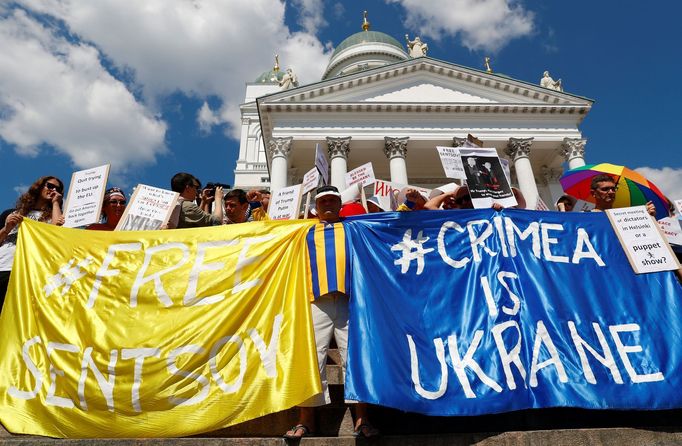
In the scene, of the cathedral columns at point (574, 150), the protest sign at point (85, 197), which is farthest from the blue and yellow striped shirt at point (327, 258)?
the cathedral columns at point (574, 150)

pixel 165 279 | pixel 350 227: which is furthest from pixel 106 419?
pixel 350 227

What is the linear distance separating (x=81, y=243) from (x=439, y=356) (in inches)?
126

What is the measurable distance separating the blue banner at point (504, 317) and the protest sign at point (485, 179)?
0.94 ft

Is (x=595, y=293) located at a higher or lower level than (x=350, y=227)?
lower

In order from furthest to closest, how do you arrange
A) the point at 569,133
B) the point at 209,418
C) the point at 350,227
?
the point at 569,133
the point at 350,227
the point at 209,418

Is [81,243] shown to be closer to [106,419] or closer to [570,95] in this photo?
[106,419]

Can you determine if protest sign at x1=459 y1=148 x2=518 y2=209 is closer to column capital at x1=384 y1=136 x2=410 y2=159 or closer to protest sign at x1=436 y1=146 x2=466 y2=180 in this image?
protest sign at x1=436 y1=146 x2=466 y2=180

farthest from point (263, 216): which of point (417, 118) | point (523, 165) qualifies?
point (523, 165)

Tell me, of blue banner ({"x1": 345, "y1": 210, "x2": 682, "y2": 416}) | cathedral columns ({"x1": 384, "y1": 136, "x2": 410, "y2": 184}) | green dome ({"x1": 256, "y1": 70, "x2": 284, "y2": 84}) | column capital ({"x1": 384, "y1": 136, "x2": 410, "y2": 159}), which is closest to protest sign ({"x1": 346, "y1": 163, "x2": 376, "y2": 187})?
blue banner ({"x1": 345, "y1": 210, "x2": 682, "y2": 416})

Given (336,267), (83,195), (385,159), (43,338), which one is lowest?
(43,338)

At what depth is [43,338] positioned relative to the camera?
125 inches

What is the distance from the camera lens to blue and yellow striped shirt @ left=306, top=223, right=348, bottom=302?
3.31 meters

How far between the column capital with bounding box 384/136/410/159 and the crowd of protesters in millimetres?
17536

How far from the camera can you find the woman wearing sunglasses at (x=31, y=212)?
3.89 meters
